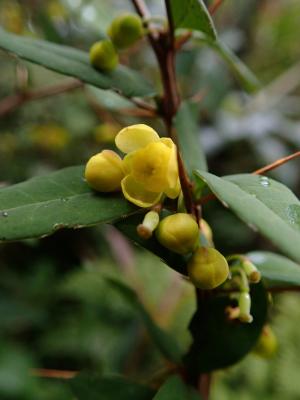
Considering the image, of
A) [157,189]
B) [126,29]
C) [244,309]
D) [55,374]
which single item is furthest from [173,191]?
[55,374]

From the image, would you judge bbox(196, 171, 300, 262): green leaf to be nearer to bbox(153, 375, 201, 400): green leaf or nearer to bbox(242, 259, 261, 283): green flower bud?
bbox(242, 259, 261, 283): green flower bud

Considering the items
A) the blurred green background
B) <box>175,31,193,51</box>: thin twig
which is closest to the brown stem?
<box>175,31,193,51</box>: thin twig

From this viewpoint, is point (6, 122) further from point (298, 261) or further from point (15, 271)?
point (298, 261)

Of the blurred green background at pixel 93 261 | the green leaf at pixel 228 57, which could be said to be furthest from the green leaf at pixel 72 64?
the blurred green background at pixel 93 261

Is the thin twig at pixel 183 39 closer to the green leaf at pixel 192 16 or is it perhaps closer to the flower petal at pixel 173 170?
the green leaf at pixel 192 16

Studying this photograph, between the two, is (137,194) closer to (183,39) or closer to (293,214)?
(293,214)
